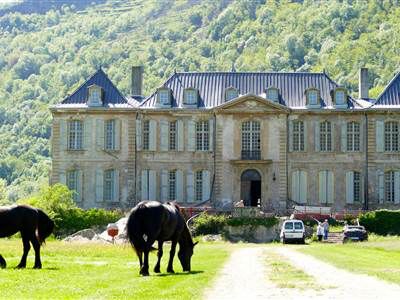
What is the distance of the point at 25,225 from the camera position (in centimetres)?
2480

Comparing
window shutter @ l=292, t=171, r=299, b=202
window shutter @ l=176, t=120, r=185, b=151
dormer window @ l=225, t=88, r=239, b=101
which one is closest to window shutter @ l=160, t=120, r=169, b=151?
window shutter @ l=176, t=120, r=185, b=151

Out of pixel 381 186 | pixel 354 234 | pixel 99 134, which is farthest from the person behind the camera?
pixel 99 134

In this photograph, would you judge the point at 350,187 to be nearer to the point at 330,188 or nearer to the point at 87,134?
the point at 330,188

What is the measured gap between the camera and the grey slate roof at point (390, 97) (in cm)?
6234

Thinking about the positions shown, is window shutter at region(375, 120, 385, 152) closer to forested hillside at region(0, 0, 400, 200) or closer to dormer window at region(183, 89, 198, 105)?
dormer window at region(183, 89, 198, 105)

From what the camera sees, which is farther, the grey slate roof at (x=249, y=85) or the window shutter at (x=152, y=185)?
the grey slate roof at (x=249, y=85)

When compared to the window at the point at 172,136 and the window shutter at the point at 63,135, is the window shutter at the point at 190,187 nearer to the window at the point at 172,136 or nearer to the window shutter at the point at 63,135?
the window at the point at 172,136

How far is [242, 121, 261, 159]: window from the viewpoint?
62.0 metres

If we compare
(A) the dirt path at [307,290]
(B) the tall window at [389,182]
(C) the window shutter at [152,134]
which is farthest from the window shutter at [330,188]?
(A) the dirt path at [307,290]

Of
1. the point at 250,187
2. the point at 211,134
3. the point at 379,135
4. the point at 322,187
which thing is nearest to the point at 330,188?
the point at 322,187

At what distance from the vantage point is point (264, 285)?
778 inches

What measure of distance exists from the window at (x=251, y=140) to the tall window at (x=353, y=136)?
5447mm

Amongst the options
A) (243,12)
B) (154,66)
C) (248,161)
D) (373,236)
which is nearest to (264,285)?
(373,236)

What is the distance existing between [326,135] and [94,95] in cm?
1428
